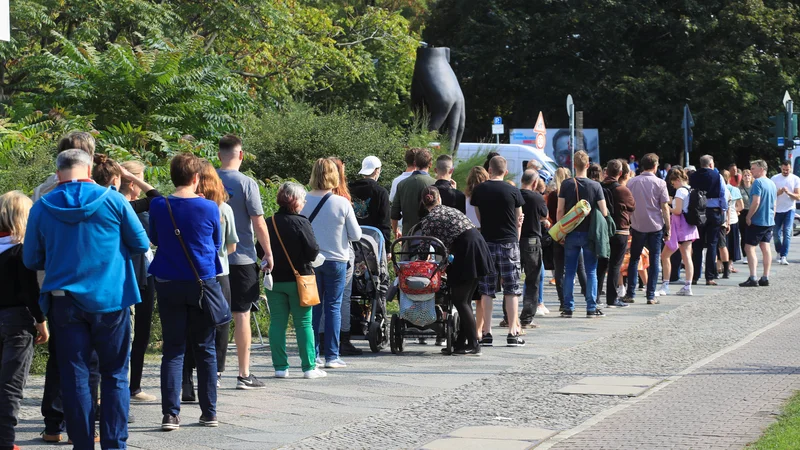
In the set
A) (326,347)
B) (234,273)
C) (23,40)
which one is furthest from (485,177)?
(23,40)

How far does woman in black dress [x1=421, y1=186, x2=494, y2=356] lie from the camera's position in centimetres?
1093

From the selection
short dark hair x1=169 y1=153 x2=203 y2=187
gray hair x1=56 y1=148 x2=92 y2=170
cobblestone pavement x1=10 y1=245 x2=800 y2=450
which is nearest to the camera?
gray hair x1=56 y1=148 x2=92 y2=170

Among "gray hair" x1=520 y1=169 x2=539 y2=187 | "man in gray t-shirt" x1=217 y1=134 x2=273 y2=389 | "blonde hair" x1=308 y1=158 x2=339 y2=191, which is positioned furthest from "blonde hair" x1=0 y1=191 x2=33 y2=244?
"gray hair" x1=520 y1=169 x2=539 y2=187

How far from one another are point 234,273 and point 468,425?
2.28 m

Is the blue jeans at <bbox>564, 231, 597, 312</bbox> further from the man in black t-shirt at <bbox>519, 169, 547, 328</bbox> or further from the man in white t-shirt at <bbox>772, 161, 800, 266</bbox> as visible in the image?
the man in white t-shirt at <bbox>772, 161, 800, 266</bbox>

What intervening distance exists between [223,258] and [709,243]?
1188 centimetres

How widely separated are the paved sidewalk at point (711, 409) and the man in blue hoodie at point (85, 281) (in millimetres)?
2598

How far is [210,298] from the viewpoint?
7.64 meters

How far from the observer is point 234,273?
356 inches

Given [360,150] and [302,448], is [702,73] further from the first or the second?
[302,448]

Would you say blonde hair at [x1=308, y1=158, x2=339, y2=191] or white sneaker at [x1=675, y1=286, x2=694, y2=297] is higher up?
blonde hair at [x1=308, y1=158, x2=339, y2=191]

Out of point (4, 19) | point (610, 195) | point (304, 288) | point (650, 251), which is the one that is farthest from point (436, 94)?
point (4, 19)

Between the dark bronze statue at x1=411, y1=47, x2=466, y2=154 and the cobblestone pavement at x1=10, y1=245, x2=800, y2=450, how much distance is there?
9527mm

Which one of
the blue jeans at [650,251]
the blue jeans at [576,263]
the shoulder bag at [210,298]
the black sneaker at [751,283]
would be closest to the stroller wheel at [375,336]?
the blue jeans at [576,263]
